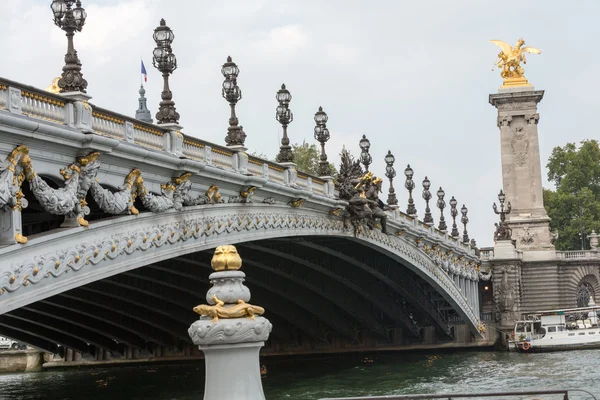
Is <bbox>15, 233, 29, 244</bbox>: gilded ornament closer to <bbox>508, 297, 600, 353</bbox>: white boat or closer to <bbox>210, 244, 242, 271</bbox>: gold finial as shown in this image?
<bbox>210, 244, 242, 271</bbox>: gold finial

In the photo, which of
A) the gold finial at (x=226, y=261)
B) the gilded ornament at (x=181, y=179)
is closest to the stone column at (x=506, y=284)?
the gilded ornament at (x=181, y=179)

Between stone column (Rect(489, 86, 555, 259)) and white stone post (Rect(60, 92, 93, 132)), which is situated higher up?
stone column (Rect(489, 86, 555, 259))

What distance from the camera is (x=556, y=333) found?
62.1 meters

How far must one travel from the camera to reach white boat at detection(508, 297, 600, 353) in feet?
200

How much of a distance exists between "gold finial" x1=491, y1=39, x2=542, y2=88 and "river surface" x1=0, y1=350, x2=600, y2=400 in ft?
114

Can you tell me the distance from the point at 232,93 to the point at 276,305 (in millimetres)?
22685

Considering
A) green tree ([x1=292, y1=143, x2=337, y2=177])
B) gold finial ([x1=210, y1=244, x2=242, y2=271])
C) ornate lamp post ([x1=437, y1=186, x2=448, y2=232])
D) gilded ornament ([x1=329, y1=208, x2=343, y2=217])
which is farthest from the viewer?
green tree ([x1=292, y1=143, x2=337, y2=177])

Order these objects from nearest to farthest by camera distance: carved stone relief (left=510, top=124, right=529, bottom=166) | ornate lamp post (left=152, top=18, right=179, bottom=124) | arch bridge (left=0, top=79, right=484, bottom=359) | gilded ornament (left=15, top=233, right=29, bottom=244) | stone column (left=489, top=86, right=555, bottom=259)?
gilded ornament (left=15, top=233, right=29, bottom=244)
arch bridge (left=0, top=79, right=484, bottom=359)
ornate lamp post (left=152, top=18, right=179, bottom=124)
stone column (left=489, top=86, right=555, bottom=259)
carved stone relief (left=510, top=124, right=529, bottom=166)

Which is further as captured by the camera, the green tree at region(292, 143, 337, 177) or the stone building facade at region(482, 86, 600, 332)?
the green tree at region(292, 143, 337, 177)

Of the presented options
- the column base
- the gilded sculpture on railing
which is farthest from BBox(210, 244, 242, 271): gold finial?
the gilded sculpture on railing

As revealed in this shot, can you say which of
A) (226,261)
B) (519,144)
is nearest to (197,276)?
(226,261)

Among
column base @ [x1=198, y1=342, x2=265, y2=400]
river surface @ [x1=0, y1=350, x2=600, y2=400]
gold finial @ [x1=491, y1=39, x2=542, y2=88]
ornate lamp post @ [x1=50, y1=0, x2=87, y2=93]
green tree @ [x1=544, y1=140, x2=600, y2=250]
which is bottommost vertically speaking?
river surface @ [x1=0, y1=350, x2=600, y2=400]

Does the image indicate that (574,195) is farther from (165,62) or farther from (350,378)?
(165,62)

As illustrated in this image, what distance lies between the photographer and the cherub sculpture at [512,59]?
3536 inches
